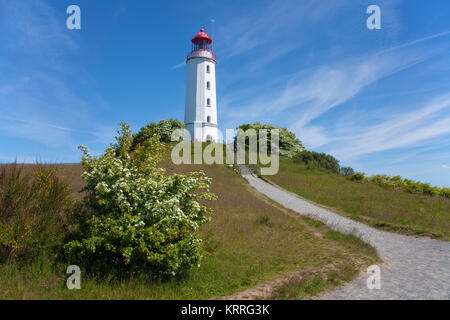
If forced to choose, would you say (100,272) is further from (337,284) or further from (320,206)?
(320,206)

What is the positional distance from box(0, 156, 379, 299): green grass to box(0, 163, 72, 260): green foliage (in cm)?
35

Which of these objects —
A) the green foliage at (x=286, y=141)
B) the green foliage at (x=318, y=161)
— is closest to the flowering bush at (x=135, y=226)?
the green foliage at (x=318, y=161)

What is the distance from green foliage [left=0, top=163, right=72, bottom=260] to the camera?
5.86m

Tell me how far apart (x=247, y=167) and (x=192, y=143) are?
10871mm

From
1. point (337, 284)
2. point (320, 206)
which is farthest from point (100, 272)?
point (320, 206)

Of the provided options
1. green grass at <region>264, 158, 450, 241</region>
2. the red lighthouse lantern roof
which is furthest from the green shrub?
the red lighthouse lantern roof

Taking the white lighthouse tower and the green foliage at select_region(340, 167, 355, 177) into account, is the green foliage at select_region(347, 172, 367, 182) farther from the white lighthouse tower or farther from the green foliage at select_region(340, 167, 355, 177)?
the white lighthouse tower

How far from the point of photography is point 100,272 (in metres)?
6.05

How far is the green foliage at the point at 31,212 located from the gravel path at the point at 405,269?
20.2 ft

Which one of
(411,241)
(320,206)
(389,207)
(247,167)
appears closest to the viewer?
(411,241)

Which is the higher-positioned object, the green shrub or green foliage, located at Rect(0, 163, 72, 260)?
the green shrub

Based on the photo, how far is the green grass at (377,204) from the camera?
558 inches

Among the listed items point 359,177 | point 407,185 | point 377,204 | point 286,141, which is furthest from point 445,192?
point 286,141
